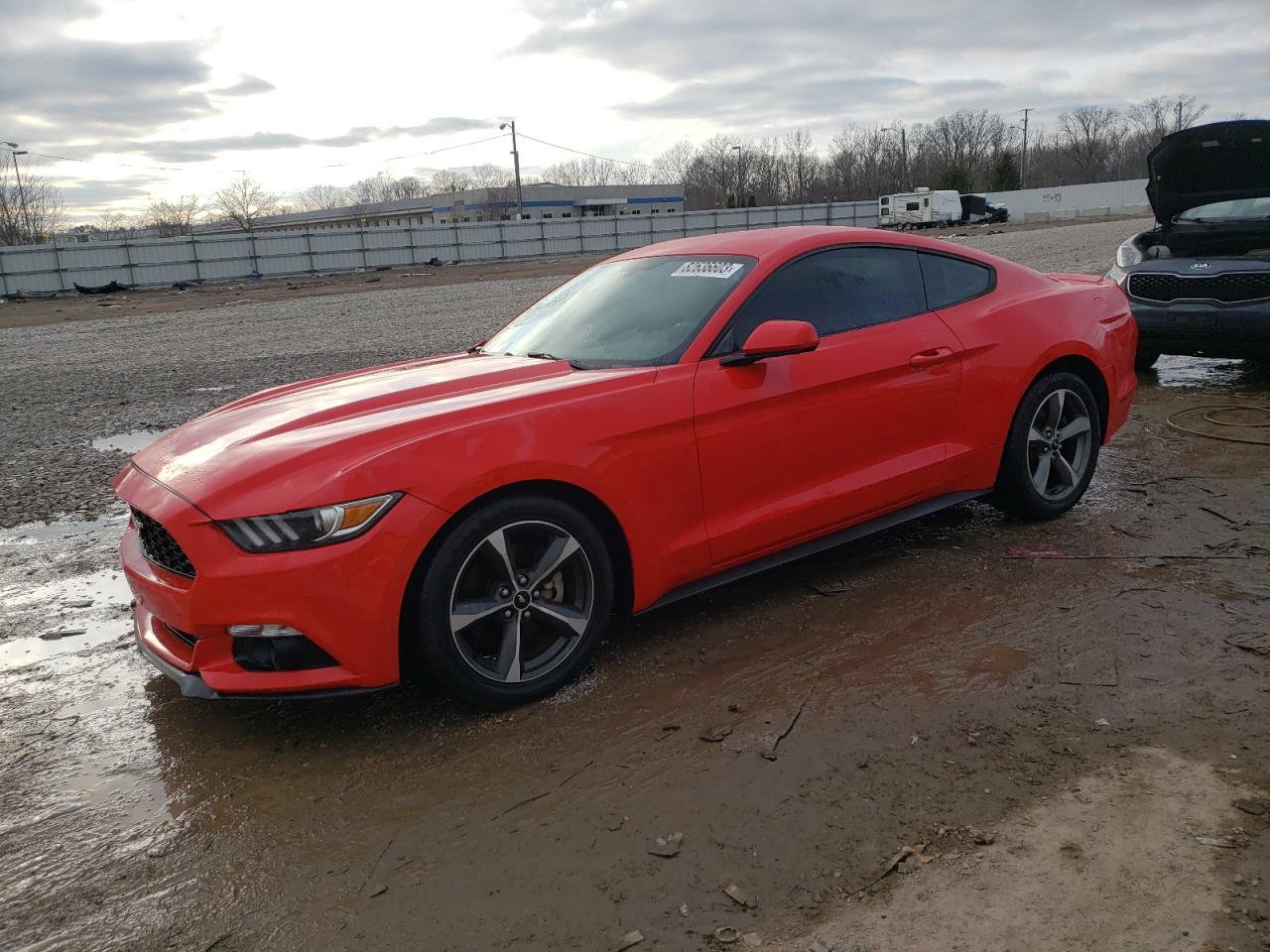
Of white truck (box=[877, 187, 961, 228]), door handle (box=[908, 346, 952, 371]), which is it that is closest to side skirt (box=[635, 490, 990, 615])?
door handle (box=[908, 346, 952, 371])

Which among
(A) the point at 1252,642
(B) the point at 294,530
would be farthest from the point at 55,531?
(A) the point at 1252,642

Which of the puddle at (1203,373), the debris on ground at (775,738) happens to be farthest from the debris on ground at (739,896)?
the puddle at (1203,373)

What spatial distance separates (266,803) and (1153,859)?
2488 millimetres

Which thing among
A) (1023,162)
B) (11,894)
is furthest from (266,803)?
(1023,162)

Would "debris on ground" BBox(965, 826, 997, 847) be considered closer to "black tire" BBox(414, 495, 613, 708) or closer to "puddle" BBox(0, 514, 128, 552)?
"black tire" BBox(414, 495, 613, 708)

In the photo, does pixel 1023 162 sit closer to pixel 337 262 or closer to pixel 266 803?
pixel 337 262

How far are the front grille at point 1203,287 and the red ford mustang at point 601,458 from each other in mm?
3264

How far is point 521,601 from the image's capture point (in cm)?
341

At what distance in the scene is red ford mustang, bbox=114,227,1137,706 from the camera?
312cm

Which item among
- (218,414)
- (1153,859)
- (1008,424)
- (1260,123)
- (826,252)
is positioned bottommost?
(1153,859)

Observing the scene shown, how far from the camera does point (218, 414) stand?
409 centimetres

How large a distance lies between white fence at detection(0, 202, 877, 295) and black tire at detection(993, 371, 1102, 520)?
28371 mm

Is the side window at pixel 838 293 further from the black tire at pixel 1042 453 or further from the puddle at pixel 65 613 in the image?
the puddle at pixel 65 613

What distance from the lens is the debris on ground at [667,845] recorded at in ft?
8.74
